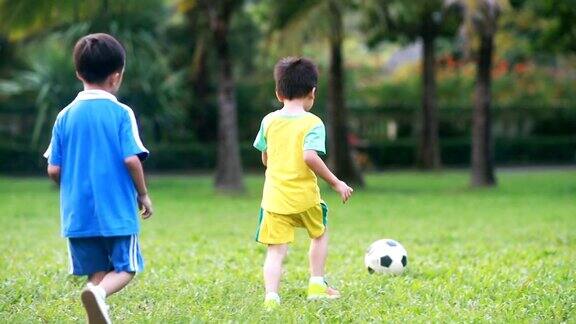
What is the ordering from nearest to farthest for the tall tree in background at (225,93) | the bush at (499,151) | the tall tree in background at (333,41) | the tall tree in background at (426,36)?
the tall tree in background at (333,41) → the tall tree in background at (225,93) → the tall tree in background at (426,36) → the bush at (499,151)

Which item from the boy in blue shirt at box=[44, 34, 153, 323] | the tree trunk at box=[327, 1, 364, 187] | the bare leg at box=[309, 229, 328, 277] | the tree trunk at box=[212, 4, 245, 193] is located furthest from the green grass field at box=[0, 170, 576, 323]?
the tree trunk at box=[327, 1, 364, 187]

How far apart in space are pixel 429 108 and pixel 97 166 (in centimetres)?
2315

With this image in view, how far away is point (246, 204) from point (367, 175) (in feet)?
34.9

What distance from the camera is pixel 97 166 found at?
485 cm

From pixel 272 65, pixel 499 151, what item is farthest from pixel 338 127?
pixel 499 151

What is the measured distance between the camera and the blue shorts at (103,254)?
490 centimetres

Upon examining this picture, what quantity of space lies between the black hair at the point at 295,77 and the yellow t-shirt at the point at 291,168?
0.14m

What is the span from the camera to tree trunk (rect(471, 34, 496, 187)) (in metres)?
20.1

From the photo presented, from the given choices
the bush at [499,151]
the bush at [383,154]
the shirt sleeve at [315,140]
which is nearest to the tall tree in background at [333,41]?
the bush at [383,154]

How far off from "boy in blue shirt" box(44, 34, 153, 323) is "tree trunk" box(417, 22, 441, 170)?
2192 centimetres

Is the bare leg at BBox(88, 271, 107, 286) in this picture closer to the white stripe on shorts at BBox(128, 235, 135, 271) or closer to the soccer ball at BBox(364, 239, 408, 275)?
the white stripe on shorts at BBox(128, 235, 135, 271)

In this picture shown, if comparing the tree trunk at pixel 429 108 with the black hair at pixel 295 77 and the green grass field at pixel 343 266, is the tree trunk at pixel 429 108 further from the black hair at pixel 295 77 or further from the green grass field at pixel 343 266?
the black hair at pixel 295 77

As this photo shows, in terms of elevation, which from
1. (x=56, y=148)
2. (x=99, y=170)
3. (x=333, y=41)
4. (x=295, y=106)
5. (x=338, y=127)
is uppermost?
(x=333, y=41)

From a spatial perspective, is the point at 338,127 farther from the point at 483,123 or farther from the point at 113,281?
the point at 113,281
